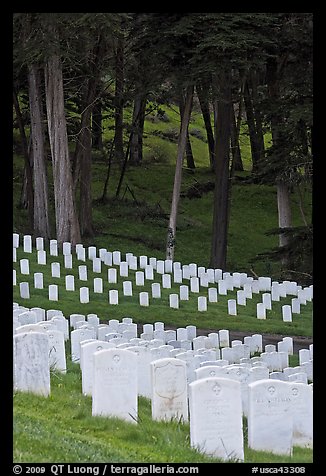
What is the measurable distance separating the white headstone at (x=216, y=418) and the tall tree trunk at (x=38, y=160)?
23612mm

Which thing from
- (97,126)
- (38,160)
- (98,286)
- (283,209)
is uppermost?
(97,126)

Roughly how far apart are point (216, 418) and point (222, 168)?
846 inches

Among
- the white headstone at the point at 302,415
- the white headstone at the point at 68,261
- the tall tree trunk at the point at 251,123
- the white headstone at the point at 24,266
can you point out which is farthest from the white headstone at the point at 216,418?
the tall tree trunk at the point at 251,123

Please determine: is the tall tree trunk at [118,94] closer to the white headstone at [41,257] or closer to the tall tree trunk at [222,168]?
the tall tree trunk at [222,168]

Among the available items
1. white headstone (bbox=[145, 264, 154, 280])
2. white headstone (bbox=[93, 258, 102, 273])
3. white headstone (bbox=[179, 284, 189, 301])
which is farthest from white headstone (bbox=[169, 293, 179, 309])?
white headstone (bbox=[93, 258, 102, 273])

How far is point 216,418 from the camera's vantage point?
32.9 ft

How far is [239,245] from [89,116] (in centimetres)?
944

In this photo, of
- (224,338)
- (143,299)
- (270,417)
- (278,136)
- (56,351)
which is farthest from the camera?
(278,136)

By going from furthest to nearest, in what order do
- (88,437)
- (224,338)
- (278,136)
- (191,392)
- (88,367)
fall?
(278,136) < (224,338) < (88,367) < (191,392) < (88,437)

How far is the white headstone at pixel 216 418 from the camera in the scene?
9.92 metres

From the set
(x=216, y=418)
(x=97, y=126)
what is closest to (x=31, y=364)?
(x=216, y=418)

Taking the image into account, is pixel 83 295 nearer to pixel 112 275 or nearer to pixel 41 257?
pixel 112 275

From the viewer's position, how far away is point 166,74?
30172 mm

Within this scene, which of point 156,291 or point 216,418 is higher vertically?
point 216,418
